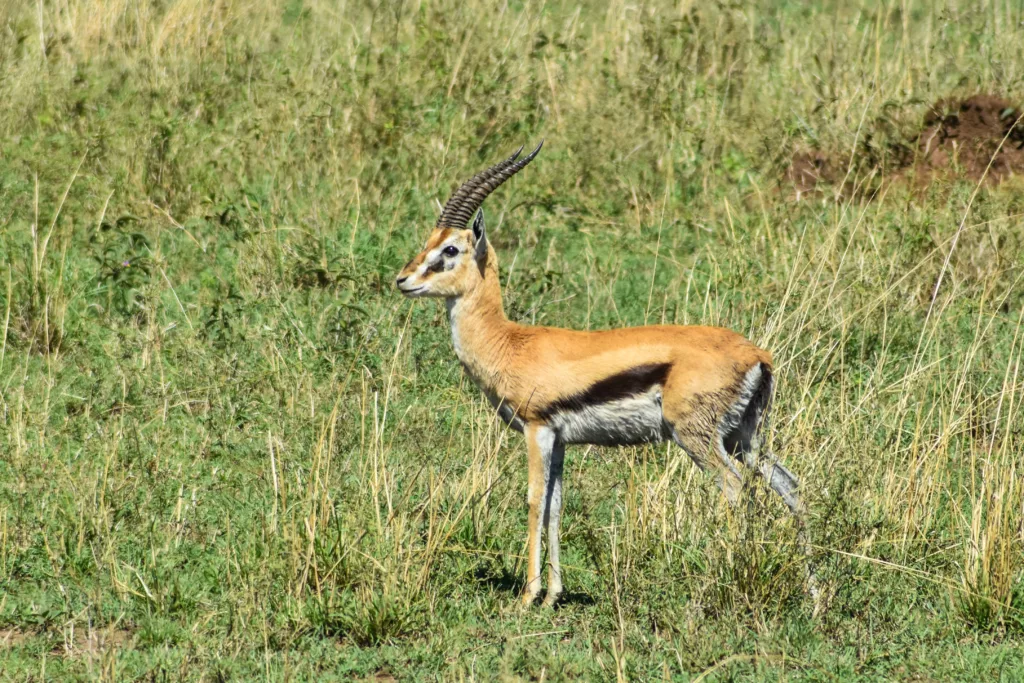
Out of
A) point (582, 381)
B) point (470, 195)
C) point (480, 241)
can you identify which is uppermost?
point (470, 195)

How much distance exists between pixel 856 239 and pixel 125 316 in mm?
4208

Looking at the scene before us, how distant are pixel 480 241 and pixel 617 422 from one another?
0.93 m

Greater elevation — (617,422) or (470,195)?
(470,195)

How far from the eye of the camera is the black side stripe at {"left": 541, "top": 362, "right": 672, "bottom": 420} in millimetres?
5004

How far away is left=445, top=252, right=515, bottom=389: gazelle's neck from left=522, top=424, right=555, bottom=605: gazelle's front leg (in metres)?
0.27

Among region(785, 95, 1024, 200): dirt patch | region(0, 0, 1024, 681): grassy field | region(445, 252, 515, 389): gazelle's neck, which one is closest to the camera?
region(0, 0, 1024, 681): grassy field

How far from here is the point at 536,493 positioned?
17.0ft

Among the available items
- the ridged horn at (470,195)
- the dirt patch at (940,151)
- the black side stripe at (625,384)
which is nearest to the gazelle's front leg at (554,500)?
the black side stripe at (625,384)

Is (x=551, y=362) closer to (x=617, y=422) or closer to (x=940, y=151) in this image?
(x=617, y=422)

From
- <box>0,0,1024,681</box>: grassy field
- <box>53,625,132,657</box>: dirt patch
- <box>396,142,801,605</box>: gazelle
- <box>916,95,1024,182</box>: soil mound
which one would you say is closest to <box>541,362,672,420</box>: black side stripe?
<box>396,142,801,605</box>: gazelle

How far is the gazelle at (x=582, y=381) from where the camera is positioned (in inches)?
197

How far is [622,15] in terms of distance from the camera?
11.4 metres

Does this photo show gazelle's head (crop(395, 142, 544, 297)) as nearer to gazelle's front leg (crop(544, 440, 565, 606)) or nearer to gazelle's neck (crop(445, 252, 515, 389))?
gazelle's neck (crop(445, 252, 515, 389))

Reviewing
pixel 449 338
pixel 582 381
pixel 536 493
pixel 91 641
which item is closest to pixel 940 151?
pixel 449 338
